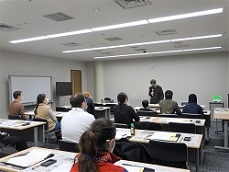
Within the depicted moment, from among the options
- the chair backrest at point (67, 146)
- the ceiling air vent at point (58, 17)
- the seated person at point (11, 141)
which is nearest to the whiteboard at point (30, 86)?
the seated person at point (11, 141)

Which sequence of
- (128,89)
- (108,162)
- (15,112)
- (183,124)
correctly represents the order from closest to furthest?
(108,162) → (183,124) → (15,112) → (128,89)

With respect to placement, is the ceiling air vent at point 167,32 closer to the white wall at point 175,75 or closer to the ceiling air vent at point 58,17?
the ceiling air vent at point 58,17

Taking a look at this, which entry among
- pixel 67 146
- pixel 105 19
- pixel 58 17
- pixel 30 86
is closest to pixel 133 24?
pixel 105 19

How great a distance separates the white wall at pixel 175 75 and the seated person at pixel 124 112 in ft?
19.8

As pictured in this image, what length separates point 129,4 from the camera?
3203 millimetres

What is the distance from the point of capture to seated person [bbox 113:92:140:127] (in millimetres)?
3633

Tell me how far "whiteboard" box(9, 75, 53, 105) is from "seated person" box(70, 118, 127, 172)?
22.4ft

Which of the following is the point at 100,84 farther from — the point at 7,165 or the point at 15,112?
the point at 7,165

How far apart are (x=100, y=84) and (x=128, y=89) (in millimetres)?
1584

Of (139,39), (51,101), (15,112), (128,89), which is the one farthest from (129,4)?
(128,89)

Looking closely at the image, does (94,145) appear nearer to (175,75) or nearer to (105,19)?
(105,19)

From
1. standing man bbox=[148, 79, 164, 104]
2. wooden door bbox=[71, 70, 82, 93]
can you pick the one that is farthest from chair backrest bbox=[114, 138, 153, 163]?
wooden door bbox=[71, 70, 82, 93]

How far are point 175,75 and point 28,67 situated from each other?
A: 639 cm

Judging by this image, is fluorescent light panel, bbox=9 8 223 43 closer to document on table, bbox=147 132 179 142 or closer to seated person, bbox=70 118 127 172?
document on table, bbox=147 132 179 142
